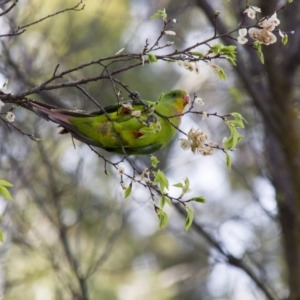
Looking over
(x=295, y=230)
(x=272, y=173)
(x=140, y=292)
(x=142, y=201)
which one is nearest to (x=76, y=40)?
(x=142, y=201)

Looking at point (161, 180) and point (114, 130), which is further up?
point (114, 130)

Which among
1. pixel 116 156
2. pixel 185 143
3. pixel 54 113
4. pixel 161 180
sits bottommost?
pixel 161 180

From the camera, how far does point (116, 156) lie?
4.77 metres

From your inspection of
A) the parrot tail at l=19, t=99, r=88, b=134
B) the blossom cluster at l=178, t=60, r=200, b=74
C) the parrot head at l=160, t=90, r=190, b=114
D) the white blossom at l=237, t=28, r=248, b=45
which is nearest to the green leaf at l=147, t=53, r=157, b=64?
the blossom cluster at l=178, t=60, r=200, b=74

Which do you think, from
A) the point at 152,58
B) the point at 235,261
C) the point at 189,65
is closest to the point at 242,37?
the point at 189,65

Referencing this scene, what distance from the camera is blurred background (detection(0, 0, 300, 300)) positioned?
13.9ft

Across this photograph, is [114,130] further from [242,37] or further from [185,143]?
[242,37]

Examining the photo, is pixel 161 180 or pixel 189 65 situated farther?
pixel 189 65

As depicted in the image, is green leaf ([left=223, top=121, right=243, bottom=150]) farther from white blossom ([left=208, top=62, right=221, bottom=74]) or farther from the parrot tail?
the parrot tail

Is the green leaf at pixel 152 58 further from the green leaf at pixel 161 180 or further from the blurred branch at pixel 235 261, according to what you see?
the blurred branch at pixel 235 261

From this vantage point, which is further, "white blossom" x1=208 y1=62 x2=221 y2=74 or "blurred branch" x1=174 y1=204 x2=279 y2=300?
"blurred branch" x1=174 y1=204 x2=279 y2=300

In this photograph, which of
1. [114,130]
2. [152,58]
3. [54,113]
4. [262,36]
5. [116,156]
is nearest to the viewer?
[152,58]

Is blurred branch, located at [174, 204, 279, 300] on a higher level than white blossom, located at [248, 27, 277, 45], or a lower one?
lower

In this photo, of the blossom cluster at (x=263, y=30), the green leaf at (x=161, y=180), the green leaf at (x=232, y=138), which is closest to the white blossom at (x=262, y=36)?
the blossom cluster at (x=263, y=30)
